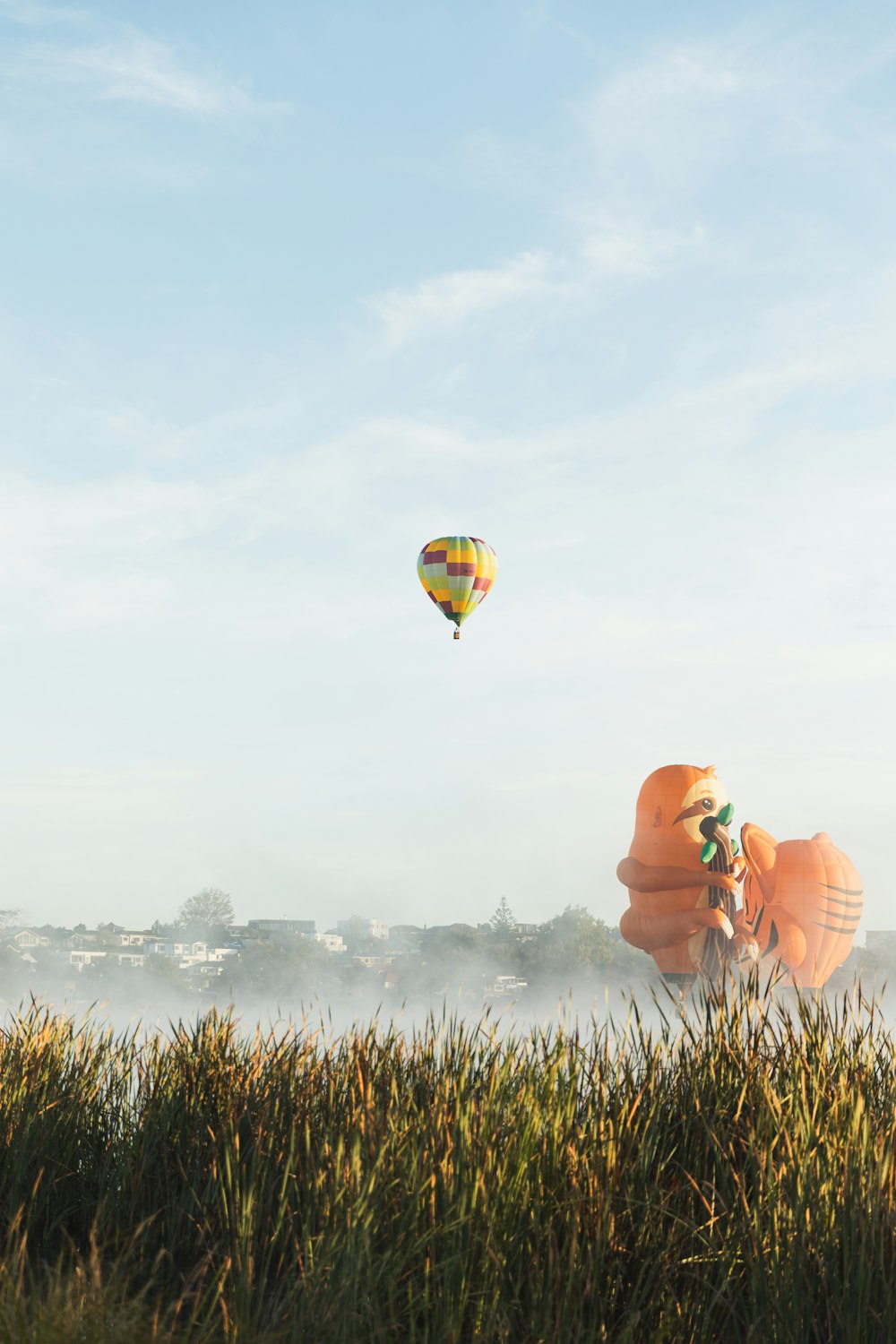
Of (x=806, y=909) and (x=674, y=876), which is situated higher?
(x=674, y=876)

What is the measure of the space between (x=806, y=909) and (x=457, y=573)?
364 inches

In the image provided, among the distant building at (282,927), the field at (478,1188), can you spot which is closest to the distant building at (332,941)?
the distant building at (282,927)

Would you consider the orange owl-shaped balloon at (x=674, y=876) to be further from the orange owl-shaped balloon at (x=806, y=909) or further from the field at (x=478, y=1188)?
the field at (x=478, y=1188)

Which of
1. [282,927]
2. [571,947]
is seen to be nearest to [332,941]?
[282,927]

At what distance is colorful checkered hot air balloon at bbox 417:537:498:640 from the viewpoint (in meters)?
25.3

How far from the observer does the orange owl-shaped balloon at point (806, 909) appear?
21.1 metres

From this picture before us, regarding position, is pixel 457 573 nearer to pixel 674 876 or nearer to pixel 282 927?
pixel 674 876

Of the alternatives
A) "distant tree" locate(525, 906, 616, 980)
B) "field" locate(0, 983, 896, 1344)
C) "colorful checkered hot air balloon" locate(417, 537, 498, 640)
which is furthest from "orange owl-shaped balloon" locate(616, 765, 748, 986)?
"distant tree" locate(525, 906, 616, 980)

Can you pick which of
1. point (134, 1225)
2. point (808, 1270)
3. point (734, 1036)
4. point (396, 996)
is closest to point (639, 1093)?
point (734, 1036)

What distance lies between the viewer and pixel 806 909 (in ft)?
69.5

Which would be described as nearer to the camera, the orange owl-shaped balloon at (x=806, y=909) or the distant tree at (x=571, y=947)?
the orange owl-shaped balloon at (x=806, y=909)

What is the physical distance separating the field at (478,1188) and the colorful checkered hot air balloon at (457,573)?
19.3 meters

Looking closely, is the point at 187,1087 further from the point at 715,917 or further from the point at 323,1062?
the point at 715,917

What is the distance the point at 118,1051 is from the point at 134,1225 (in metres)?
1.70
